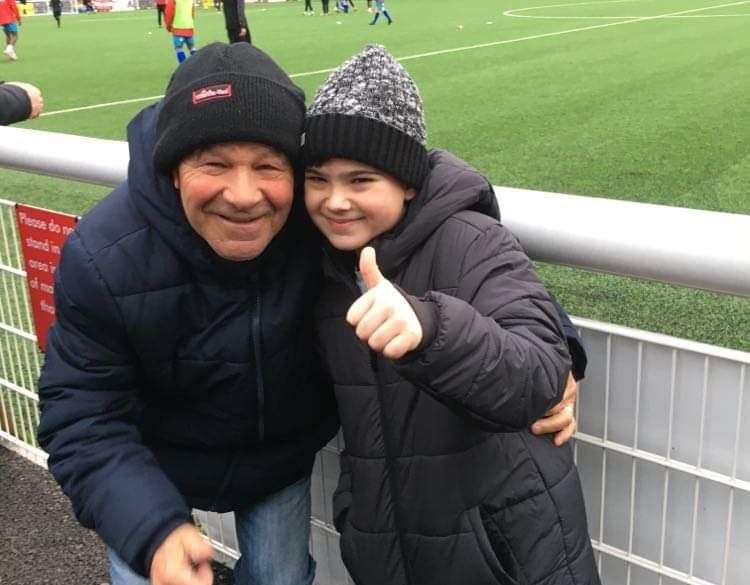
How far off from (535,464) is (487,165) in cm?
710

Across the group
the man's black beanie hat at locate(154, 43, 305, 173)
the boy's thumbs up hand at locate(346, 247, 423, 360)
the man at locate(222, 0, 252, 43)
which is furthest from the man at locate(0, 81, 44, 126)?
the man at locate(222, 0, 252, 43)

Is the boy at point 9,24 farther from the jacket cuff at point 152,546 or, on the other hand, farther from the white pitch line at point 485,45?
the jacket cuff at point 152,546

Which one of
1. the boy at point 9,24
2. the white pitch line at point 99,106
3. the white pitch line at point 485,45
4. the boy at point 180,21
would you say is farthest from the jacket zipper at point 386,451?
the boy at point 9,24

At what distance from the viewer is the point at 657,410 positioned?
1.76 meters

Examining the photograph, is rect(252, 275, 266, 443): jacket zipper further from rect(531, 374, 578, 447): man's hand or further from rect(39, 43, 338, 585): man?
rect(531, 374, 578, 447): man's hand

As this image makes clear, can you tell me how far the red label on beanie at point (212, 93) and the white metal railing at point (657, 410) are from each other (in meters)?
0.56

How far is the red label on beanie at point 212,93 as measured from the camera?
1.67 meters

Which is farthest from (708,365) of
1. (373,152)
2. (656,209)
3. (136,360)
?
(136,360)

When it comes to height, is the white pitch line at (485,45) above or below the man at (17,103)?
below

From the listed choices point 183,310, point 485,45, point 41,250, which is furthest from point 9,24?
point 183,310

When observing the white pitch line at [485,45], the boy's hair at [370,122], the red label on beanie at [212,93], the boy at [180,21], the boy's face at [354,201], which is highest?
the red label on beanie at [212,93]

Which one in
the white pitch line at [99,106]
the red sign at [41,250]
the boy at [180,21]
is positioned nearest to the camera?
the red sign at [41,250]

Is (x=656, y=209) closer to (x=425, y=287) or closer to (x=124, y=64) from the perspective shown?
(x=425, y=287)

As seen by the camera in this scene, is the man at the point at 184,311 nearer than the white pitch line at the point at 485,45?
Yes
